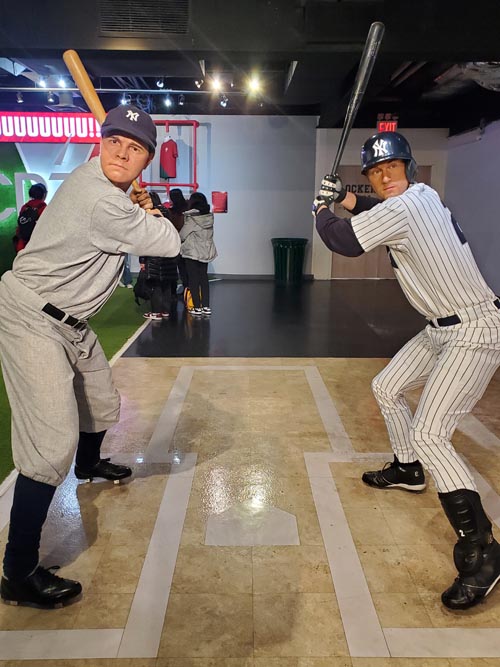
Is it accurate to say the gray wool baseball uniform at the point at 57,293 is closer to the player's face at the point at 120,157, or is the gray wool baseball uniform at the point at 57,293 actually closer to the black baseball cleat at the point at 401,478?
the player's face at the point at 120,157

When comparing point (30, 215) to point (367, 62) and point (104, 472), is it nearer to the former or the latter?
point (104, 472)

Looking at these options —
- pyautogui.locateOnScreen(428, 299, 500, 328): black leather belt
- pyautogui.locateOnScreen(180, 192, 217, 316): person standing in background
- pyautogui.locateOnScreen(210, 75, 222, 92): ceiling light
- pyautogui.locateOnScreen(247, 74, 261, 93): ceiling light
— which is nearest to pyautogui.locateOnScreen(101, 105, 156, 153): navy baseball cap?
pyautogui.locateOnScreen(428, 299, 500, 328): black leather belt

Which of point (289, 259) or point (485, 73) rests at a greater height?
point (485, 73)

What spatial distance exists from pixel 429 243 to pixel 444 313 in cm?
34

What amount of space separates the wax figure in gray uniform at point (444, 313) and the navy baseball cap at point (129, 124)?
0.87 metres

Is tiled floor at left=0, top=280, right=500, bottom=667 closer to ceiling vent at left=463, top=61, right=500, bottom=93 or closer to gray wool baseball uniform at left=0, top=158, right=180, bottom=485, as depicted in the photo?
gray wool baseball uniform at left=0, top=158, right=180, bottom=485

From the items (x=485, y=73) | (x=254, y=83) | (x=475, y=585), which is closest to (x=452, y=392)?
(x=475, y=585)

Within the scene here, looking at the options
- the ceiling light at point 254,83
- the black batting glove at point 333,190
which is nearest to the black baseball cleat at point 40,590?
the black batting glove at point 333,190

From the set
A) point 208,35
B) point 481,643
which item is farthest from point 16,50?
point 481,643

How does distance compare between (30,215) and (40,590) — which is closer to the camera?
(40,590)

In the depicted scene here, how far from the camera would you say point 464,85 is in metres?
9.27

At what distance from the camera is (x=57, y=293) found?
7.06 ft

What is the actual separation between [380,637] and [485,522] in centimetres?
67

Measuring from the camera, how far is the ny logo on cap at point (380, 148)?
2.43 metres
